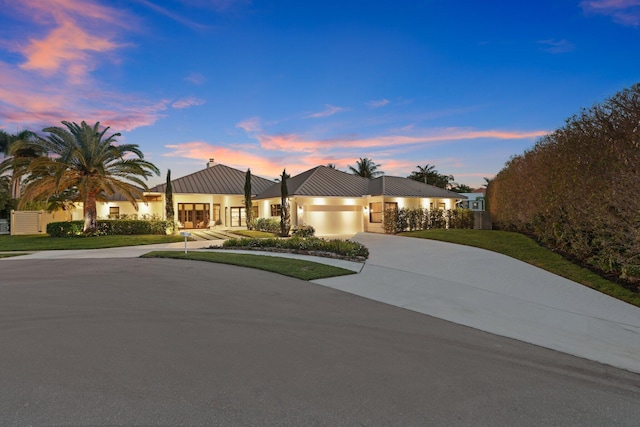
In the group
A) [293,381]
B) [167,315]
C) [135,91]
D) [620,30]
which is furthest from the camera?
[135,91]

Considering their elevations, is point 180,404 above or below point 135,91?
below

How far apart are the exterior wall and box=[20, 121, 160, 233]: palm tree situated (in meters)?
6.84

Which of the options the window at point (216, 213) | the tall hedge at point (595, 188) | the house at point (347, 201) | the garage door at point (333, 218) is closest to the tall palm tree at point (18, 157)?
the window at point (216, 213)

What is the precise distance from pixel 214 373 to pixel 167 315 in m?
2.57

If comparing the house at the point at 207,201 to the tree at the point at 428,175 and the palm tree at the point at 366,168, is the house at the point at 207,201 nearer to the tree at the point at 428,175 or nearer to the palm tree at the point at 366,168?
the palm tree at the point at 366,168

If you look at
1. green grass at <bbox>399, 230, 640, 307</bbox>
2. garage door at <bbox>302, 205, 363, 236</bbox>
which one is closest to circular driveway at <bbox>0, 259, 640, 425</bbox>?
green grass at <bbox>399, 230, 640, 307</bbox>

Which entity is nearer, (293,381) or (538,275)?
(293,381)

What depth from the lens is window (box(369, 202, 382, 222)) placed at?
77.0ft

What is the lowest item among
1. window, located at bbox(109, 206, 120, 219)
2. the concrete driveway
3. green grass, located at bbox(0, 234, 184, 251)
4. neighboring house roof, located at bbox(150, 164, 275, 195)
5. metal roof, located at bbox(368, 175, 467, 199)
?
the concrete driveway

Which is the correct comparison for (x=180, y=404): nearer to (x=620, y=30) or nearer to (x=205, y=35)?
(x=205, y=35)

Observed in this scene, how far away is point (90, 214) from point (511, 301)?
2399 cm

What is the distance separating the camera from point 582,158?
30.3ft

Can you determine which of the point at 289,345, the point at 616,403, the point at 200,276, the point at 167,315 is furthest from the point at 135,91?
the point at 616,403

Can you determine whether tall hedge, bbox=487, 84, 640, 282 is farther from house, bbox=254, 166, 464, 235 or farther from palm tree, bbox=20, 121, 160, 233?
palm tree, bbox=20, 121, 160, 233
